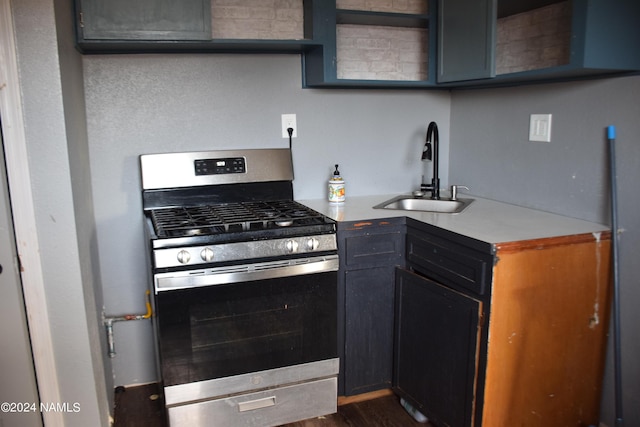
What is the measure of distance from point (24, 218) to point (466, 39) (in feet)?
6.09

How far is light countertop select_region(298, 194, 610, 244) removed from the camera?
185cm

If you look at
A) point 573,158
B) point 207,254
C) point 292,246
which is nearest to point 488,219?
point 573,158

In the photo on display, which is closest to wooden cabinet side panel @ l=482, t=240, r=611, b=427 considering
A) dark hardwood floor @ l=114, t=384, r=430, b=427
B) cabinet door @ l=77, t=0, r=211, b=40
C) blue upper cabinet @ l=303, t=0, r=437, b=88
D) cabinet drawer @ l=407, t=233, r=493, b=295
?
cabinet drawer @ l=407, t=233, r=493, b=295

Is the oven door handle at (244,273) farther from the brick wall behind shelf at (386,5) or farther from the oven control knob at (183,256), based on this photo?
the brick wall behind shelf at (386,5)

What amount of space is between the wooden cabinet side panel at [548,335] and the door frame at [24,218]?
154cm

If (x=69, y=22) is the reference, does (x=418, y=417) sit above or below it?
below

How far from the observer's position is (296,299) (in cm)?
204

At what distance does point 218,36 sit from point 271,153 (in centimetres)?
59

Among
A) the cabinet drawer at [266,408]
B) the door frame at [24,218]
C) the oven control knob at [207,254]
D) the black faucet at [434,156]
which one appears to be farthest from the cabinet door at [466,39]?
the door frame at [24,218]


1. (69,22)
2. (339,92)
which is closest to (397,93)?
(339,92)

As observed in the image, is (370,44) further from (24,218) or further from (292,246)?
(24,218)

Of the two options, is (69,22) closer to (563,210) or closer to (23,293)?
(23,293)

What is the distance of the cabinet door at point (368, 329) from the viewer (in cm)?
221

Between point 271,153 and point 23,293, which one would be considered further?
point 271,153
